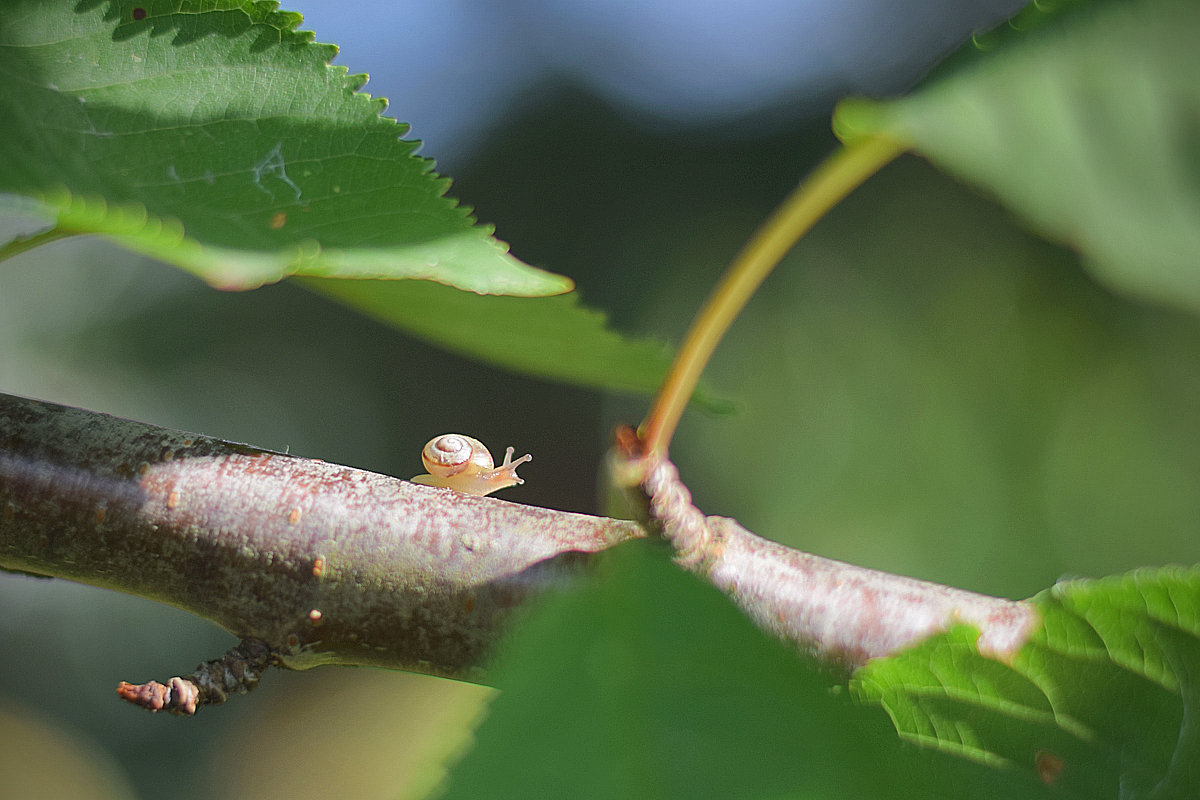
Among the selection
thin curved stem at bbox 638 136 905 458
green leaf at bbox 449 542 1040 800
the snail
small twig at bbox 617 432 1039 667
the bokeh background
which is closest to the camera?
green leaf at bbox 449 542 1040 800

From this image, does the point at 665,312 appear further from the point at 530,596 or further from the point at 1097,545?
the point at 530,596

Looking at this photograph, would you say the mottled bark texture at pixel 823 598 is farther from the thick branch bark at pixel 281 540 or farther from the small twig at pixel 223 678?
the small twig at pixel 223 678

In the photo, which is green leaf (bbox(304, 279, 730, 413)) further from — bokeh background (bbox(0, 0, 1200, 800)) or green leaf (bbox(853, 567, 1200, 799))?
bokeh background (bbox(0, 0, 1200, 800))

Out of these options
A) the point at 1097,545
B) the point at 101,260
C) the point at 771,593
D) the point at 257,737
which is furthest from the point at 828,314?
the point at 101,260

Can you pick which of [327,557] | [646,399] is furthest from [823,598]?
[646,399]

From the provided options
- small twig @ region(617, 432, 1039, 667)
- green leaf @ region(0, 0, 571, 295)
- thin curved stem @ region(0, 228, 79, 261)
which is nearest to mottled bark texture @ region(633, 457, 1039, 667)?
small twig @ region(617, 432, 1039, 667)

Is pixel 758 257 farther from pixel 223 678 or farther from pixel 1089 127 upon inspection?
pixel 223 678
